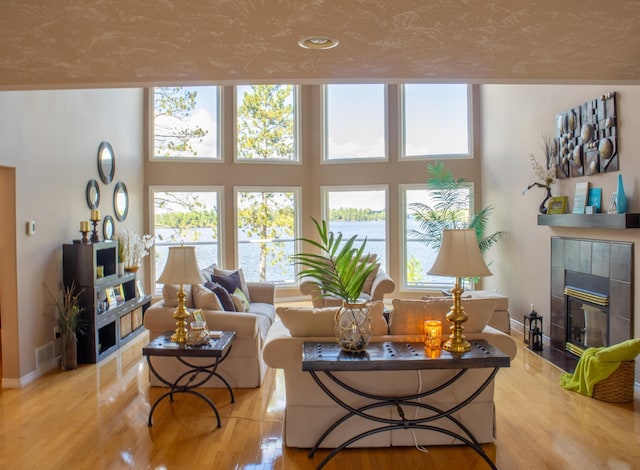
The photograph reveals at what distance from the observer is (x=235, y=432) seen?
3.47 meters

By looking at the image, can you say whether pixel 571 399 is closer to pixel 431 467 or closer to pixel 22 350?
pixel 431 467

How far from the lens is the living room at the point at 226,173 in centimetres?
445

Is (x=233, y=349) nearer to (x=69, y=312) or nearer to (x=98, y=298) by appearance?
(x=69, y=312)

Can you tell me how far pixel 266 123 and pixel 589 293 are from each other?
5.90 metres

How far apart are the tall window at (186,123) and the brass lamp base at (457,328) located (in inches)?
242

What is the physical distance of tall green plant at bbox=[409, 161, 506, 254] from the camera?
24.7 ft

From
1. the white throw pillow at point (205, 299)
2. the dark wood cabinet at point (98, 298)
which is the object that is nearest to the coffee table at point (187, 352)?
the white throw pillow at point (205, 299)

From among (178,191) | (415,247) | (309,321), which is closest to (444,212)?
(415,247)

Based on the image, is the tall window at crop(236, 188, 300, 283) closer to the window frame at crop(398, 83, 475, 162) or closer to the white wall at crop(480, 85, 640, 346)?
the window frame at crop(398, 83, 475, 162)

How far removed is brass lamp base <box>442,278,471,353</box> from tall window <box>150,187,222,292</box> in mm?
5887

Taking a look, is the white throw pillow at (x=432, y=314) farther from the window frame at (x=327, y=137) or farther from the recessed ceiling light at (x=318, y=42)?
the window frame at (x=327, y=137)

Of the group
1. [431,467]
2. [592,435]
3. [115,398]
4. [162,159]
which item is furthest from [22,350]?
[592,435]

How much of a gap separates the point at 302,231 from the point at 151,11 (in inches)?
274

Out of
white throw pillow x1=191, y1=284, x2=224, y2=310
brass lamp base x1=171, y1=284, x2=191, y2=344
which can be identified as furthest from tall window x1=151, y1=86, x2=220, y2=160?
brass lamp base x1=171, y1=284, x2=191, y2=344
